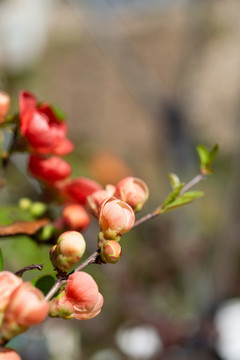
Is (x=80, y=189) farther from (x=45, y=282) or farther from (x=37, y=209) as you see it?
(x=45, y=282)

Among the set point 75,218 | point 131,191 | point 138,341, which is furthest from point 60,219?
point 138,341

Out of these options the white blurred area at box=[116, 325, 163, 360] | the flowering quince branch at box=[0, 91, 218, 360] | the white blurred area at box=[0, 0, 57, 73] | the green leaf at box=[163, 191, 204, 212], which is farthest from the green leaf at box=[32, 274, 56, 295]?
the white blurred area at box=[0, 0, 57, 73]

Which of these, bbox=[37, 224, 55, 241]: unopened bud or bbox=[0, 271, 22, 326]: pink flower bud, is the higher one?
bbox=[0, 271, 22, 326]: pink flower bud

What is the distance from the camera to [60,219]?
1.81ft

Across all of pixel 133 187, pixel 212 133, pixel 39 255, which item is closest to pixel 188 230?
pixel 39 255

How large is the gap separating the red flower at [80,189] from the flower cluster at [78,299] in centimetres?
18

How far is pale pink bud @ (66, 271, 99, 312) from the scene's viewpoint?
1.19ft

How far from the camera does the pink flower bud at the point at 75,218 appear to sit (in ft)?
1.77

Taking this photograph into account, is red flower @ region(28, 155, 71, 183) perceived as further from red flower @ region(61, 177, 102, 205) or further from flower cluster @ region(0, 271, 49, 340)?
flower cluster @ region(0, 271, 49, 340)

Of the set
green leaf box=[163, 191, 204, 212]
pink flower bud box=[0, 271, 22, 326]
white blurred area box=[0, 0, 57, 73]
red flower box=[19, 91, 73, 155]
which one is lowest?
green leaf box=[163, 191, 204, 212]

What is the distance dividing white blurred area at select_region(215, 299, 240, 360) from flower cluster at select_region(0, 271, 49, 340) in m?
1.40

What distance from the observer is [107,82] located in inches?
216

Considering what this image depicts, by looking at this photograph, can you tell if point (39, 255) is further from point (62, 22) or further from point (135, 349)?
point (62, 22)

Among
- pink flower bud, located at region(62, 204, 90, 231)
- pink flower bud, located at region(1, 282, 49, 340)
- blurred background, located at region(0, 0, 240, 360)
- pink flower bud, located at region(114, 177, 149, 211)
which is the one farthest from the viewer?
blurred background, located at region(0, 0, 240, 360)
